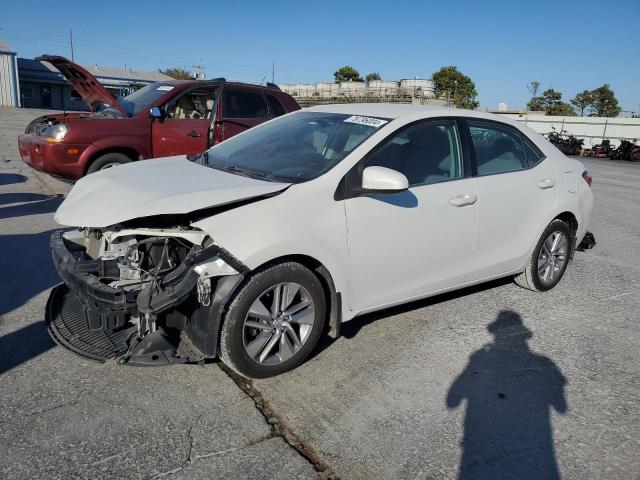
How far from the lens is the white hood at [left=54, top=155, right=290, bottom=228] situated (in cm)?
309

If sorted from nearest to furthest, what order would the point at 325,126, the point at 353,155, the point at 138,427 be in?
the point at 138,427, the point at 353,155, the point at 325,126

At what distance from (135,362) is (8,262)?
290cm

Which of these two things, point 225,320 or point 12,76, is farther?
point 12,76

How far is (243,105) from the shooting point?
8.47 metres

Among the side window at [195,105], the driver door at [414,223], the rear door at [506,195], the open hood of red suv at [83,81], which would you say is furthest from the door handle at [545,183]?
the open hood of red suv at [83,81]

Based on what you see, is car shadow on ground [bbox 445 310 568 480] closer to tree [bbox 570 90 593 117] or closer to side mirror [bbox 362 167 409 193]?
side mirror [bbox 362 167 409 193]

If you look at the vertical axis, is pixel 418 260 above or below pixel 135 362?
above

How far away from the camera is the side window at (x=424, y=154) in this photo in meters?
3.83

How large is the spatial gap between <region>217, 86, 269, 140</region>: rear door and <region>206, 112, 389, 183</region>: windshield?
355 centimetres

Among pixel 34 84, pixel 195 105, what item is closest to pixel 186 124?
pixel 195 105

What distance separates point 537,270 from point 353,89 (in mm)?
43182

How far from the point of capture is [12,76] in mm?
43000

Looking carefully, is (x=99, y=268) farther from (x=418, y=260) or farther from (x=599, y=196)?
(x=599, y=196)

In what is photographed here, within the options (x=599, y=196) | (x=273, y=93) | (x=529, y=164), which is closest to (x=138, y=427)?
(x=529, y=164)
